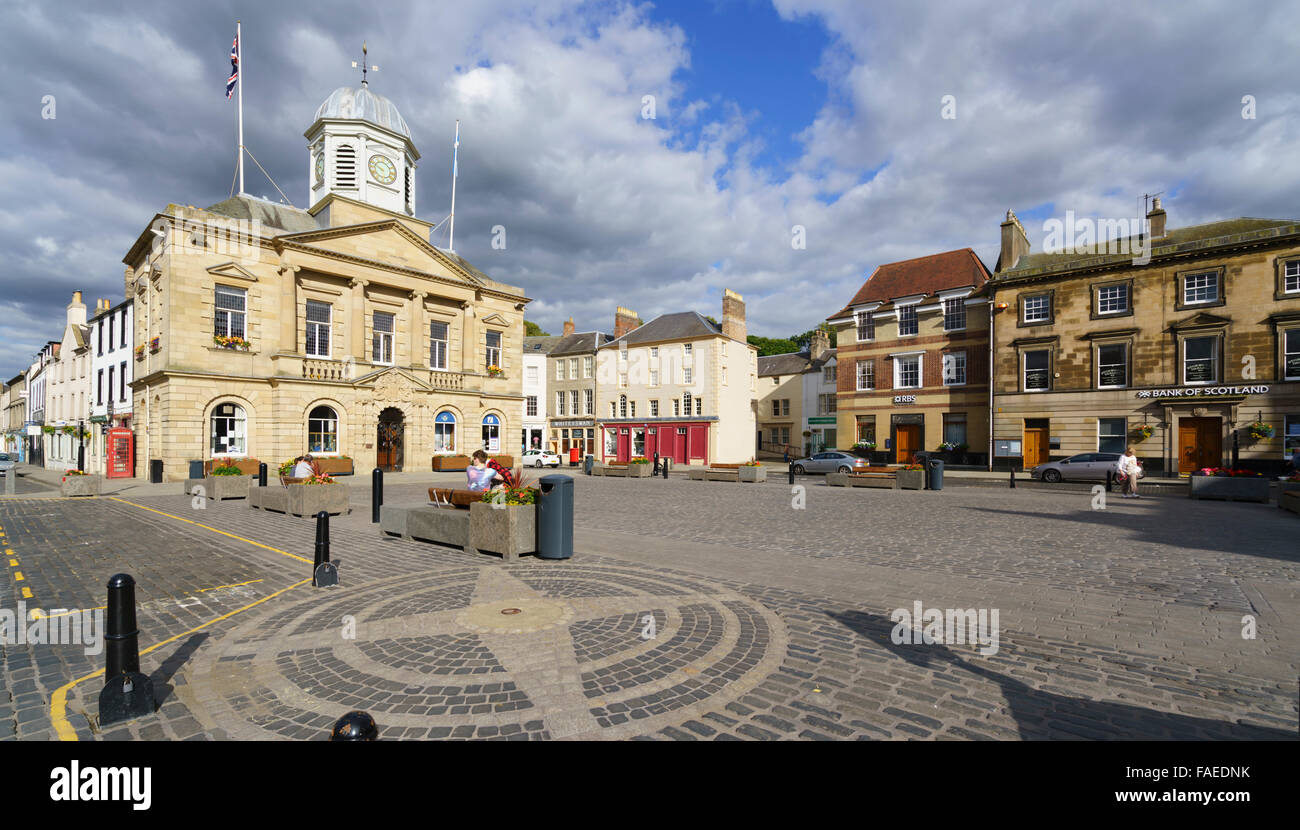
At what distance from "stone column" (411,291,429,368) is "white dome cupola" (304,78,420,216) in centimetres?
630

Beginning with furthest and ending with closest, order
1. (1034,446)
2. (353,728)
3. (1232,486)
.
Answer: (1034,446) → (1232,486) → (353,728)

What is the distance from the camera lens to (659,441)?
44062mm

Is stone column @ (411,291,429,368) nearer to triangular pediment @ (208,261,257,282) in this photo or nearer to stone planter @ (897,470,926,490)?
triangular pediment @ (208,261,257,282)

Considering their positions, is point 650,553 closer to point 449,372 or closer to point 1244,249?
point 449,372

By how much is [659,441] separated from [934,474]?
24.7 meters

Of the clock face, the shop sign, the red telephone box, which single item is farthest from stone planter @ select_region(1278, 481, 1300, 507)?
Result: the red telephone box

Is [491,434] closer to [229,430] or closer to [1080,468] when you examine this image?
[229,430]

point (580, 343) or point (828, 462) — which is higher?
point (580, 343)

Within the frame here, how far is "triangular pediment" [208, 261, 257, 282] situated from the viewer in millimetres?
25094

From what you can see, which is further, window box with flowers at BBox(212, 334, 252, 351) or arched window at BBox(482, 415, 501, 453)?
arched window at BBox(482, 415, 501, 453)

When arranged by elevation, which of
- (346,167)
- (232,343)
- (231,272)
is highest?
(346,167)

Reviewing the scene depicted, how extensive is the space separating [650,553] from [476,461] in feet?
12.7

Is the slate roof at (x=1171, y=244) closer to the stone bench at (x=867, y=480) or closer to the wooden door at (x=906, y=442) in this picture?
the wooden door at (x=906, y=442)

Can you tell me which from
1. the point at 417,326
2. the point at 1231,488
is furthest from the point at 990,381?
the point at 417,326
